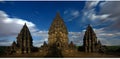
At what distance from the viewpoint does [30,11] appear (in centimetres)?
491

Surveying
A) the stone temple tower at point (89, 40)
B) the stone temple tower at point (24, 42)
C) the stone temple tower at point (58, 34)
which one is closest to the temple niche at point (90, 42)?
the stone temple tower at point (89, 40)

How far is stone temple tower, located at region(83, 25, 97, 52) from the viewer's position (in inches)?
192

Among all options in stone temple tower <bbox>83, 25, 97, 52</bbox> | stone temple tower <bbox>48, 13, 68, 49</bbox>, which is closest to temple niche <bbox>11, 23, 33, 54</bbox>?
stone temple tower <bbox>48, 13, 68, 49</bbox>

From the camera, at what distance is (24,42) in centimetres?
508

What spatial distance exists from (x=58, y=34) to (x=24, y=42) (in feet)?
2.89

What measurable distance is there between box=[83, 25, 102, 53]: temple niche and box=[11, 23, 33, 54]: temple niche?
1.35 m

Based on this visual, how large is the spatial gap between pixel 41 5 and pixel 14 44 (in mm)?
1168

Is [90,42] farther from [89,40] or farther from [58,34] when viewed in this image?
[58,34]

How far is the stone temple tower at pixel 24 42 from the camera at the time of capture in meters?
4.96

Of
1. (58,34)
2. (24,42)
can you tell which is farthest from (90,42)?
(24,42)

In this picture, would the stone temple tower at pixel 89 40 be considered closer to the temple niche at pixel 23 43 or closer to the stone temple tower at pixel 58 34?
the stone temple tower at pixel 58 34

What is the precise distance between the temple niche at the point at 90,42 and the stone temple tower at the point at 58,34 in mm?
488

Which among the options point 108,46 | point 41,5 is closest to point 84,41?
point 108,46

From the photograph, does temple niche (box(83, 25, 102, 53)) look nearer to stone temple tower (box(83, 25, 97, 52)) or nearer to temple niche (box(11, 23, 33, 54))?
stone temple tower (box(83, 25, 97, 52))
